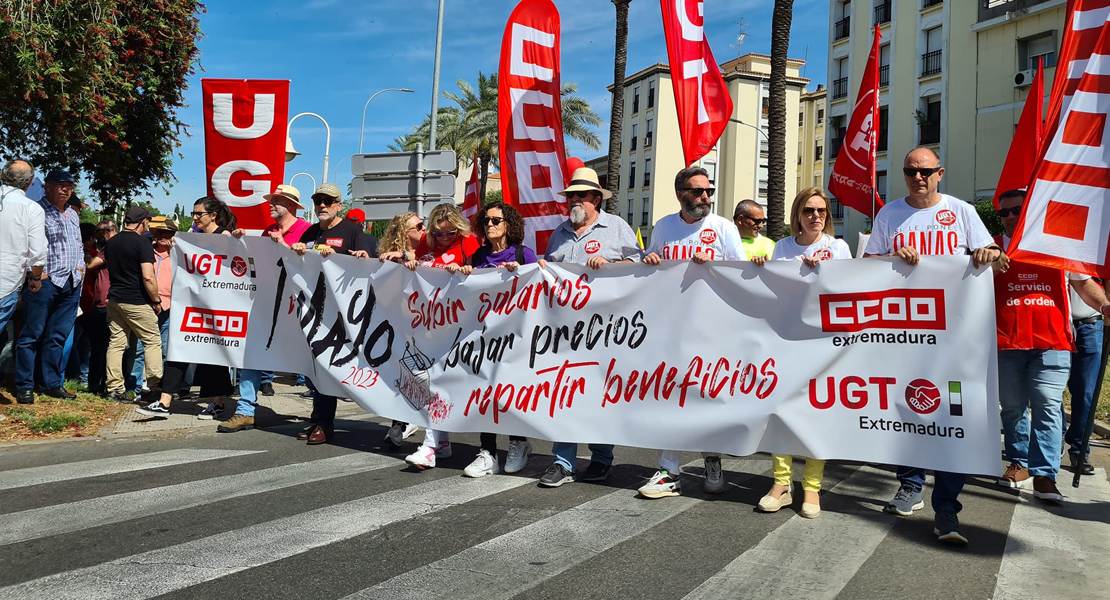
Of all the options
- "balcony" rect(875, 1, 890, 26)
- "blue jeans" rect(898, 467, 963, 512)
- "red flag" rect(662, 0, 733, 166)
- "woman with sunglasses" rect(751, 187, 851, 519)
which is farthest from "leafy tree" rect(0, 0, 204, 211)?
"balcony" rect(875, 1, 890, 26)

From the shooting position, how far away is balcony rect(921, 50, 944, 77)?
35906 mm

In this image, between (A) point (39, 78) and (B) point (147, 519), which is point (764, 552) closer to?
(B) point (147, 519)

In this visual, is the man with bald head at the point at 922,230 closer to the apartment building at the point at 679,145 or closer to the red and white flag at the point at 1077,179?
the red and white flag at the point at 1077,179

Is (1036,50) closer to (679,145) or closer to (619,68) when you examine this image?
(619,68)

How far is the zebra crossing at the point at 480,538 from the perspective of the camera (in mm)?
3535

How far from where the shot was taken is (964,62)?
34.5m

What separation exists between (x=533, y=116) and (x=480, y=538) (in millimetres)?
6024

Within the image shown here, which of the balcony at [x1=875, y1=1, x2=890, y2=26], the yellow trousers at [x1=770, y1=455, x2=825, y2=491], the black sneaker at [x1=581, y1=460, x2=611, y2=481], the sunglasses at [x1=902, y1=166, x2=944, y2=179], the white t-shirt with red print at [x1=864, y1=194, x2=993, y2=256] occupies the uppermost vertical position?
the balcony at [x1=875, y1=1, x2=890, y2=26]

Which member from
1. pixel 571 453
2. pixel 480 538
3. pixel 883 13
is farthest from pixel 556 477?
pixel 883 13

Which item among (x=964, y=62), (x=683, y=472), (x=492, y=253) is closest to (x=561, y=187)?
(x=492, y=253)

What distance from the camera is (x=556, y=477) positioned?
544 centimetres

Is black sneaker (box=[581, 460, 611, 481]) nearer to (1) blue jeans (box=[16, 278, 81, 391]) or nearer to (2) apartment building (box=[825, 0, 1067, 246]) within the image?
(1) blue jeans (box=[16, 278, 81, 391])

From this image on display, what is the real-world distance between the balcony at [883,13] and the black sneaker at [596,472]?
38.6 m

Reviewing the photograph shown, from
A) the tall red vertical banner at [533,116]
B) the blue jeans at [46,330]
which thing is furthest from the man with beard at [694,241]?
the blue jeans at [46,330]
